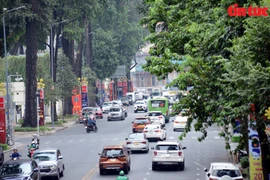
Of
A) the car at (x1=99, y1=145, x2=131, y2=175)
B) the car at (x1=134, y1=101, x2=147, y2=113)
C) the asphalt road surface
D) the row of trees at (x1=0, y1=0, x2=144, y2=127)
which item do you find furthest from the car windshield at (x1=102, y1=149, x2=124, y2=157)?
the car at (x1=134, y1=101, x2=147, y2=113)

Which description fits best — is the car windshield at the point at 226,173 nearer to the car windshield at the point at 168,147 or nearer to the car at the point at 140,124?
the car windshield at the point at 168,147

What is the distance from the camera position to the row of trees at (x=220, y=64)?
17062 mm

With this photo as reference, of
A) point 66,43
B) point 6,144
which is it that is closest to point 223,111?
point 6,144

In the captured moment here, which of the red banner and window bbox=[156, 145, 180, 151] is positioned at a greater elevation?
the red banner

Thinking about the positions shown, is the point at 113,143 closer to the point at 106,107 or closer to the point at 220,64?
the point at 220,64

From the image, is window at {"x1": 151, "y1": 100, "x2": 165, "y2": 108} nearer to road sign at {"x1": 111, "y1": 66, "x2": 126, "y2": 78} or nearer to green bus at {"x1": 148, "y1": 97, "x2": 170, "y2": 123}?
green bus at {"x1": 148, "y1": 97, "x2": 170, "y2": 123}

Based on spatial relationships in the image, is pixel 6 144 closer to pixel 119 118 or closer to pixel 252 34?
pixel 119 118

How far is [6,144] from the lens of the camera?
52.1 m

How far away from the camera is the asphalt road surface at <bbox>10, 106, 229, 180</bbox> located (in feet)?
112

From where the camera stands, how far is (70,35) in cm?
7800

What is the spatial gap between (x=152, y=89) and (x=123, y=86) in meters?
37.0

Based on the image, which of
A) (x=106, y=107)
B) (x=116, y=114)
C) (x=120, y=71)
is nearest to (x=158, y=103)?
(x=116, y=114)

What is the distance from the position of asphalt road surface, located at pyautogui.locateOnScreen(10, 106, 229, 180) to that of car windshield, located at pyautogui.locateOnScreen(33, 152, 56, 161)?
1151 millimetres

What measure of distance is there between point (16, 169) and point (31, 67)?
36.5 metres
